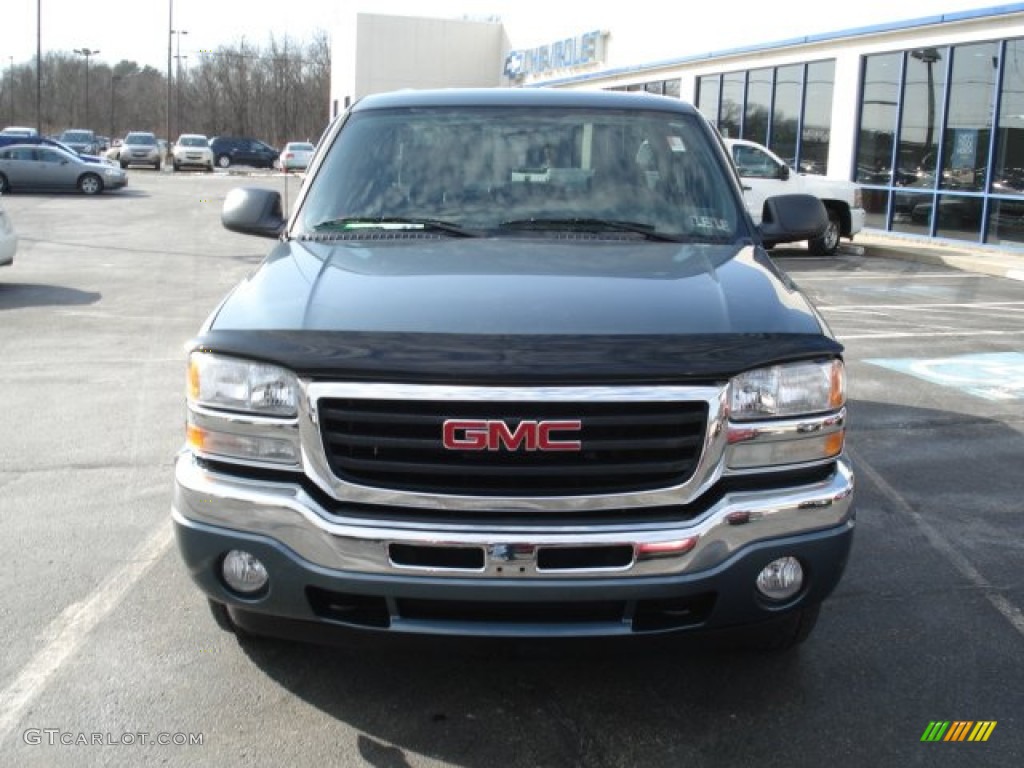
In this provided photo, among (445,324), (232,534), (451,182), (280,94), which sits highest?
(280,94)

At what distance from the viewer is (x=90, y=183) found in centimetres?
3222

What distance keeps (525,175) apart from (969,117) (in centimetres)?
1623

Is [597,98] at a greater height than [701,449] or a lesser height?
greater

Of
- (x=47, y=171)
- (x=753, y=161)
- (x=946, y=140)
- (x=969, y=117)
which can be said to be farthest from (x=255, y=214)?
(x=47, y=171)

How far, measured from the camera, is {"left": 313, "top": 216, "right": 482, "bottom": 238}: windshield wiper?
13.0ft

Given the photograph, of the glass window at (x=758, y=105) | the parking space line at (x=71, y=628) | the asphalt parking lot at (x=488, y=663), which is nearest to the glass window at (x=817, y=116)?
the glass window at (x=758, y=105)

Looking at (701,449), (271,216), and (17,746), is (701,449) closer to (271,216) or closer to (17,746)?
(17,746)

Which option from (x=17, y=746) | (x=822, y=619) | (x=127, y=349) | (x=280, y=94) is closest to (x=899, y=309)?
(x=127, y=349)

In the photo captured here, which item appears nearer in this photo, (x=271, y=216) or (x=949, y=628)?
(x=949, y=628)

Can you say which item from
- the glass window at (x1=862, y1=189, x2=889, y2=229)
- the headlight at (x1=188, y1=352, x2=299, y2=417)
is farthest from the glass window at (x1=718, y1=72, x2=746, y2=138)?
the headlight at (x1=188, y1=352, x2=299, y2=417)

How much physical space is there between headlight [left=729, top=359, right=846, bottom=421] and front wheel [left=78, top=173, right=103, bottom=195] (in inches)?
1287

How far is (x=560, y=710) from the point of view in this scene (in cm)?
333

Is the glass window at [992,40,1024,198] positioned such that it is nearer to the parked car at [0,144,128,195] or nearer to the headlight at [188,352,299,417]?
the headlight at [188,352,299,417]

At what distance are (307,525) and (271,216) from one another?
2228 millimetres
